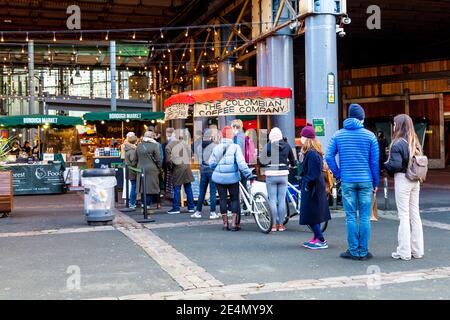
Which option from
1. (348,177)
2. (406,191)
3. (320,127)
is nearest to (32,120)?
(320,127)

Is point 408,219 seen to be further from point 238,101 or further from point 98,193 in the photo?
→ point 238,101

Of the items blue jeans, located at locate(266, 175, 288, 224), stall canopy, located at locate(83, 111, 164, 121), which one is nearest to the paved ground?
blue jeans, located at locate(266, 175, 288, 224)

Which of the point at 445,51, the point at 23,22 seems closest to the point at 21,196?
the point at 23,22

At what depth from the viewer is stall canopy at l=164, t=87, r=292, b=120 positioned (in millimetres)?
13641

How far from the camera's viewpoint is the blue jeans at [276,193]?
31.1ft

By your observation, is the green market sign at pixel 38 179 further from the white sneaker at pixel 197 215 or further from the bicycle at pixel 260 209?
the bicycle at pixel 260 209

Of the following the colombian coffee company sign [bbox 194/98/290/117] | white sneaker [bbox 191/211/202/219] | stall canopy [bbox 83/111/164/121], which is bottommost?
white sneaker [bbox 191/211/202/219]

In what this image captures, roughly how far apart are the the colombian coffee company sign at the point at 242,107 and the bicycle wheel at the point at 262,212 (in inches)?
169

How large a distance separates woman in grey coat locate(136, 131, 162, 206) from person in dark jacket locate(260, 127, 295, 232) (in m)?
3.46

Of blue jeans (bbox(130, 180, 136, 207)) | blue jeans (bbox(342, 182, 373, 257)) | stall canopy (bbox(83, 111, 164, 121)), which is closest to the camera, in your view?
blue jeans (bbox(342, 182, 373, 257))

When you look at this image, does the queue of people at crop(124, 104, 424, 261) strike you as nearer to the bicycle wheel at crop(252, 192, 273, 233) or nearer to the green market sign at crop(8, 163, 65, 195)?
the bicycle wheel at crop(252, 192, 273, 233)

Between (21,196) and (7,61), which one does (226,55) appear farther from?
(7,61)

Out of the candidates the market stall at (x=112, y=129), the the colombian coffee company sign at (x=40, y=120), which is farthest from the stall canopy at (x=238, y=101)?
the the colombian coffee company sign at (x=40, y=120)

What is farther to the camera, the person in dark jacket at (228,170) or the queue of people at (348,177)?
the person in dark jacket at (228,170)
